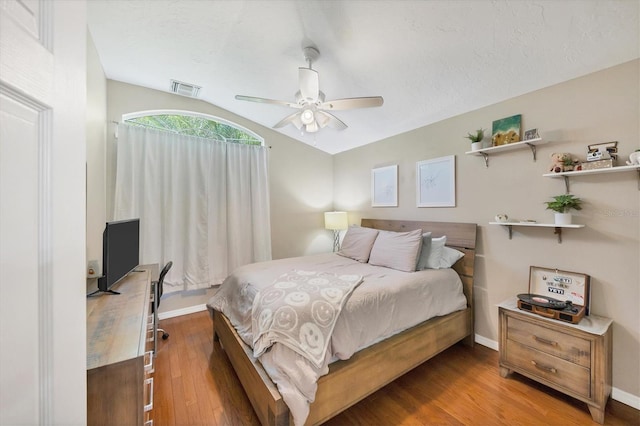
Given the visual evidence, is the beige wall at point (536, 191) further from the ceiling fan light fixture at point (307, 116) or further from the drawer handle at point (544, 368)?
the ceiling fan light fixture at point (307, 116)

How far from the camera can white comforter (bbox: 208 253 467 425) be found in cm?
138

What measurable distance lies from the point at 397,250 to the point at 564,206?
1.33m

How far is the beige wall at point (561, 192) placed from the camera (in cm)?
174

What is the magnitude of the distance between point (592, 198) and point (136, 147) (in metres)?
4.33

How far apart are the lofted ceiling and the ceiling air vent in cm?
10

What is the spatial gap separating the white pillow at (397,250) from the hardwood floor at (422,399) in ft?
2.98

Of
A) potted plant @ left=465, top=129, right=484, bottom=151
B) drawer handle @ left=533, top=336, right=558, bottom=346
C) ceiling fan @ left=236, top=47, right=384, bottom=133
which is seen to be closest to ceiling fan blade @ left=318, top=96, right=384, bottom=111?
ceiling fan @ left=236, top=47, right=384, bottom=133

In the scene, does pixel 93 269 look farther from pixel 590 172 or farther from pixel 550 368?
pixel 590 172

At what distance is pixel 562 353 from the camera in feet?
5.75

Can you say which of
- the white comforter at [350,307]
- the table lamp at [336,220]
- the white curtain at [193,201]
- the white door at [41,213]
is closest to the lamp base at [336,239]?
the table lamp at [336,220]

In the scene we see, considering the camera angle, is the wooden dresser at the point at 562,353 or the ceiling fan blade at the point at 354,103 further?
the ceiling fan blade at the point at 354,103

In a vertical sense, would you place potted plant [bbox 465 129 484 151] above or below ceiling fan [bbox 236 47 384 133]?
below

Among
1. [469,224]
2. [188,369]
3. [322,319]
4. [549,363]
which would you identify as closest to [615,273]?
[549,363]

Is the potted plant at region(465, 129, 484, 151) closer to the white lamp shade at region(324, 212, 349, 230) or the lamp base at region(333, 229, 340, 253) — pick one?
the white lamp shade at region(324, 212, 349, 230)
